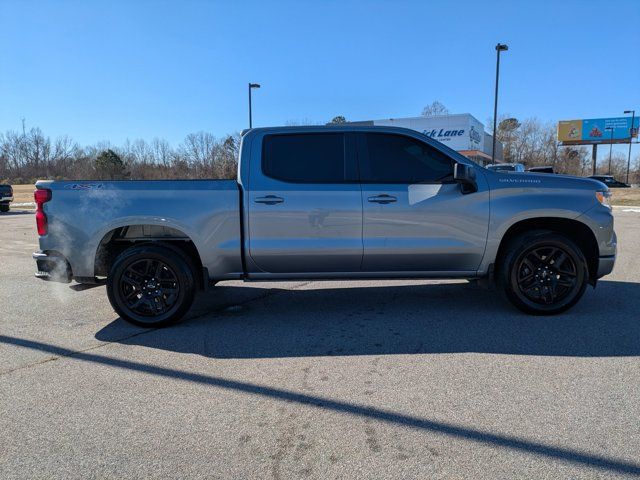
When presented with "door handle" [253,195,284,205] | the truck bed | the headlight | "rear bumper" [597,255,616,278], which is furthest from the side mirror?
the truck bed

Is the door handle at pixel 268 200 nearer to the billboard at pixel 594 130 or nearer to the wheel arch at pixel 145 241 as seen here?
the wheel arch at pixel 145 241

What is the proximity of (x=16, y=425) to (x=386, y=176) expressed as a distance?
381 centimetres

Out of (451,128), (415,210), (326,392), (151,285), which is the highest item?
(451,128)

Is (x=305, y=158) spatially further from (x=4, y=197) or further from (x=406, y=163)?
(x=4, y=197)

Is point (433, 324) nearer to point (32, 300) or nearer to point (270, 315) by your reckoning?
point (270, 315)

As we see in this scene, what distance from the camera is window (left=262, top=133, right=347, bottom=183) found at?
5004 millimetres

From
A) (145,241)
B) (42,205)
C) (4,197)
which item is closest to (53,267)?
(42,205)

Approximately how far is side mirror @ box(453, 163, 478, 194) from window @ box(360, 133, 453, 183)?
0.53 feet

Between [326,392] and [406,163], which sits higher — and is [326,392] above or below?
below

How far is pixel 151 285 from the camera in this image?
4934mm

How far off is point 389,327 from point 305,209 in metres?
1.48

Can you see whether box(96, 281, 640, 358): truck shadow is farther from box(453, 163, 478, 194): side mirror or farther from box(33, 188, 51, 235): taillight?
box(453, 163, 478, 194): side mirror

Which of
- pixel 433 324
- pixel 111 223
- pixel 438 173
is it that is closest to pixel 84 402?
pixel 111 223

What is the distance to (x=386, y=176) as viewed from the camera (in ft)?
16.4
